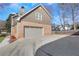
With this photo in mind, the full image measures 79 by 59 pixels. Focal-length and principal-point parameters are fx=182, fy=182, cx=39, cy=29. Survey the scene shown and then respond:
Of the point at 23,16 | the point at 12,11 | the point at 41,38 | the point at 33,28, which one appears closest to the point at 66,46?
the point at 41,38

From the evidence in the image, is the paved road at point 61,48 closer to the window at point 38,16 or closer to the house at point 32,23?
the house at point 32,23

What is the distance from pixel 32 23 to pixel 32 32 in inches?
6.2

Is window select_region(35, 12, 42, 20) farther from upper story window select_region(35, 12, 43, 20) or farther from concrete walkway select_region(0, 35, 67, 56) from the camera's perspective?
concrete walkway select_region(0, 35, 67, 56)

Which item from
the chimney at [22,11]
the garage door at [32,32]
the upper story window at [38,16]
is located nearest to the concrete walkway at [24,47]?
the garage door at [32,32]

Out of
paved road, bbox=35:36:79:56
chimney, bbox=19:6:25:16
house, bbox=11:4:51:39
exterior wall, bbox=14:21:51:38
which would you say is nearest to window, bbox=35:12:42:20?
house, bbox=11:4:51:39

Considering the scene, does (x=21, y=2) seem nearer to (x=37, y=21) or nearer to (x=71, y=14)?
(x=37, y=21)

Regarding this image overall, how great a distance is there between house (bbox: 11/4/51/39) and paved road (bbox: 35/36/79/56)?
228mm

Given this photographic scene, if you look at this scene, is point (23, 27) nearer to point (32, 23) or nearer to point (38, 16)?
point (32, 23)

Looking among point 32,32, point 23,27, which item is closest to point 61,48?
point 32,32

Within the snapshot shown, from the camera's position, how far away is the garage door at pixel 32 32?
302 centimetres

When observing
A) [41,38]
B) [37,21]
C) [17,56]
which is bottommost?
[17,56]

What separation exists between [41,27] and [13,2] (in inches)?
24.3

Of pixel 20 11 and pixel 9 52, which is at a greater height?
pixel 20 11

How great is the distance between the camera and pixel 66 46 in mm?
2916
